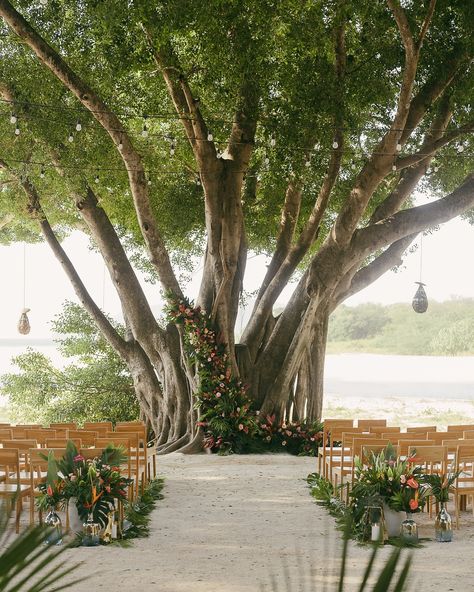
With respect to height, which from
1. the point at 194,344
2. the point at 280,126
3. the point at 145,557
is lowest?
the point at 145,557

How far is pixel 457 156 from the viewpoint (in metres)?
16.7

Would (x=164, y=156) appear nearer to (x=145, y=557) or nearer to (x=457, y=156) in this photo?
(x=457, y=156)

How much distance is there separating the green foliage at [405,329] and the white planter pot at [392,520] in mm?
46395

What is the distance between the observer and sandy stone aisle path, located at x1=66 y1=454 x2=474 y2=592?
6.59 metres

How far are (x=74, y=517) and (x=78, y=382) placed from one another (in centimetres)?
1356

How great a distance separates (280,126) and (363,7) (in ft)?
8.99

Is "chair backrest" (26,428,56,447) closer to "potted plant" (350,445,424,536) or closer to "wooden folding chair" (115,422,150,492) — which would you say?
"wooden folding chair" (115,422,150,492)

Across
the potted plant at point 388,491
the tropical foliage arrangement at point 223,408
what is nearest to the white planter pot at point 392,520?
the potted plant at point 388,491

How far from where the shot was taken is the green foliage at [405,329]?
54438 millimetres

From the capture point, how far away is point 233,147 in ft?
55.2

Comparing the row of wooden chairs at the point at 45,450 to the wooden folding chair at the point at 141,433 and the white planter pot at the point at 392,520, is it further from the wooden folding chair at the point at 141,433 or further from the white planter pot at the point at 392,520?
the white planter pot at the point at 392,520

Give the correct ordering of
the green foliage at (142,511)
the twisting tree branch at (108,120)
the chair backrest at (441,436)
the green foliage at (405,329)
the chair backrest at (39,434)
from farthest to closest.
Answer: the green foliage at (405,329) < the twisting tree branch at (108,120) < the chair backrest at (39,434) < the chair backrest at (441,436) < the green foliage at (142,511)

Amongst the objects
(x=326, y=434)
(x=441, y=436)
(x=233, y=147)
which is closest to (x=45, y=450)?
(x=326, y=434)

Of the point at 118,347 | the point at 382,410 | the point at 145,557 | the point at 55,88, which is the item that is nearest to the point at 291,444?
the point at 118,347
